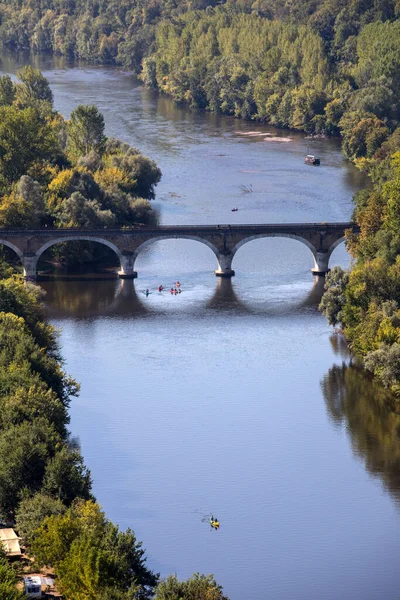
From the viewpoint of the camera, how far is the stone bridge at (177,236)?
10400cm

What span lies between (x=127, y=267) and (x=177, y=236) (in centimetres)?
428

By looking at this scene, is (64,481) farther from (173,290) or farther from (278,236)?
(278,236)

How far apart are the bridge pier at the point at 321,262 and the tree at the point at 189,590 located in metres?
52.1

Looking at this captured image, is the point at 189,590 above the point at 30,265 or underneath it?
underneath

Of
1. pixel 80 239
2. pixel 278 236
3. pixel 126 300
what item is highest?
pixel 278 236

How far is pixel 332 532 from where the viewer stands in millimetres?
65062

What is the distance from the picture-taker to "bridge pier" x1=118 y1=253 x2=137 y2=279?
342 ft

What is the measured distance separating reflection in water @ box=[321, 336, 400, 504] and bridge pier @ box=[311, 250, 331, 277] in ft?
51.2

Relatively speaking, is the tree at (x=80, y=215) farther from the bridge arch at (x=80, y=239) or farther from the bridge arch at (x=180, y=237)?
the bridge arch at (x=180, y=237)

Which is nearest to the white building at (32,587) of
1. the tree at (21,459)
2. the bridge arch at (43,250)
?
the tree at (21,459)

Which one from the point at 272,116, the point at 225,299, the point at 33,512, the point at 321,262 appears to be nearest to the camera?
the point at 33,512

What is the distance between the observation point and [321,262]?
104438 millimetres

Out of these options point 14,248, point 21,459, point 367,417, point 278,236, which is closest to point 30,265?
point 14,248

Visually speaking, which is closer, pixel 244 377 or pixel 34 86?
pixel 244 377
